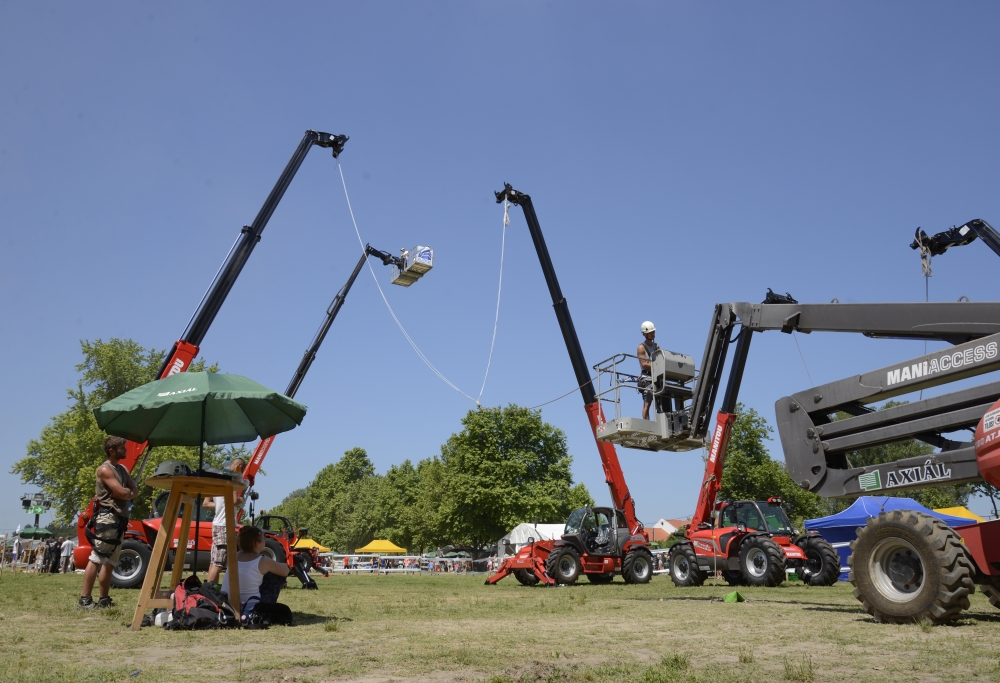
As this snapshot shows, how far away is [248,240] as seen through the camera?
1759cm

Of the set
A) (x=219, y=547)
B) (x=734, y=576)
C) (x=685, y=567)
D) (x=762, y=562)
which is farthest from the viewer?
(x=685, y=567)

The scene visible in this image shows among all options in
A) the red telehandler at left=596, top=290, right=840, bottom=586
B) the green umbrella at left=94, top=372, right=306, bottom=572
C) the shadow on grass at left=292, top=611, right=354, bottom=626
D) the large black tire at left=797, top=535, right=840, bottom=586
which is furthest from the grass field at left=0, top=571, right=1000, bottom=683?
the large black tire at left=797, top=535, right=840, bottom=586

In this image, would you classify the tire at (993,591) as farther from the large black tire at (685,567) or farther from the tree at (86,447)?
the tree at (86,447)

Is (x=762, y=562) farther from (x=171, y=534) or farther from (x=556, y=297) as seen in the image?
(x=171, y=534)

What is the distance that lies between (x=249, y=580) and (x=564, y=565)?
13250mm

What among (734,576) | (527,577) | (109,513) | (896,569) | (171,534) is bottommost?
(527,577)

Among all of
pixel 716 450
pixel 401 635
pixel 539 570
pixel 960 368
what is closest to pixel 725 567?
pixel 716 450

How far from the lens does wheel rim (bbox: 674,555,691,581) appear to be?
17703mm

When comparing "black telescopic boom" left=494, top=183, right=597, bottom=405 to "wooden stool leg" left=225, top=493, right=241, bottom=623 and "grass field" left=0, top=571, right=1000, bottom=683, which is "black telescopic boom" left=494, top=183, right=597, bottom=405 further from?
"wooden stool leg" left=225, top=493, right=241, bottom=623

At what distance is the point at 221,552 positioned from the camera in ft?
36.1

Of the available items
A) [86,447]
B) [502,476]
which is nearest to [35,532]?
[86,447]

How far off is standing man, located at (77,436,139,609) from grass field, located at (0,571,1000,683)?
0.56m

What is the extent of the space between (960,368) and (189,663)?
7.73 m

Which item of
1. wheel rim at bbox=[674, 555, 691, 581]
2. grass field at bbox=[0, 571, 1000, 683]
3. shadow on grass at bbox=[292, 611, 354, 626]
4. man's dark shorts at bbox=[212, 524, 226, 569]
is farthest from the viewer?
wheel rim at bbox=[674, 555, 691, 581]
